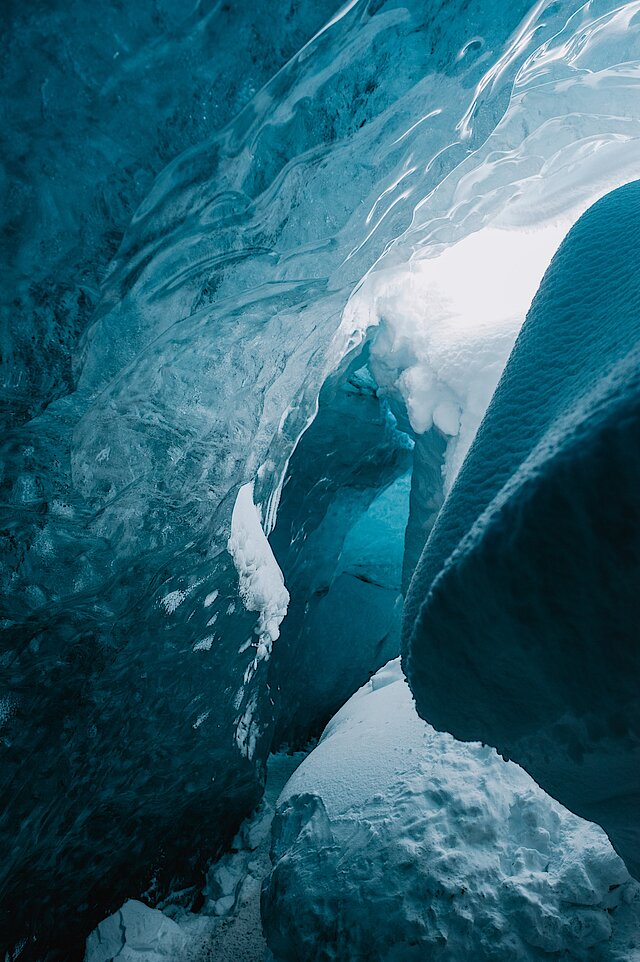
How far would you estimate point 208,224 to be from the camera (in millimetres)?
Result: 1825

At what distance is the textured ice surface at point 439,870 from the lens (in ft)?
6.02

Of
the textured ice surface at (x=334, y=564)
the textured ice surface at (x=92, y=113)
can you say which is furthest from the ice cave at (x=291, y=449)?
the textured ice surface at (x=334, y=564)

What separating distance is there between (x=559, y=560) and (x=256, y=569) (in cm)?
268

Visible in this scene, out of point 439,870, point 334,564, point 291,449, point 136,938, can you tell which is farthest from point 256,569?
point 334,564

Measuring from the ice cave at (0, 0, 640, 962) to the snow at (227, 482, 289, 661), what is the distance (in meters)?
0.03

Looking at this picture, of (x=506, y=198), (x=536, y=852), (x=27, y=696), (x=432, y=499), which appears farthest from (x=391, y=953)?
(x=506, y=198)

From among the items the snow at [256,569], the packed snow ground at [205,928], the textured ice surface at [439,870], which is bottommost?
the packed snow ground at [205,928]

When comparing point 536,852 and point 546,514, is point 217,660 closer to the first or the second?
point 536,852

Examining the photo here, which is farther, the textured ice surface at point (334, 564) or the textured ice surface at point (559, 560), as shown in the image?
the textured ice surface at point (334, 564)

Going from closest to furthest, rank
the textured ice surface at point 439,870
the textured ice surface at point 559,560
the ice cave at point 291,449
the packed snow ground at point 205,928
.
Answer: the textured ice surface at point 559,560 < the ice cave at point 291,449 < the textured ice surface at point 439,870 < the packed snow ground at point 205,928

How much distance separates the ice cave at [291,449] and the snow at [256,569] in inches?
1.1

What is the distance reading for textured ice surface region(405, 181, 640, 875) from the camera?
2.63 ft

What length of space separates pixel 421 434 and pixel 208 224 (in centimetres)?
228

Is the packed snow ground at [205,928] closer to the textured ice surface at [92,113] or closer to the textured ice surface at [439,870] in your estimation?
the textured ice surface at [439,870]
